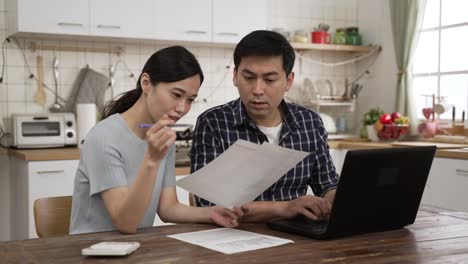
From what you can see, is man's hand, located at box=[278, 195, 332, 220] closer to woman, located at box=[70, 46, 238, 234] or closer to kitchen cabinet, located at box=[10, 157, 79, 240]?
woman, located at box=[70, 46, 238, 234]

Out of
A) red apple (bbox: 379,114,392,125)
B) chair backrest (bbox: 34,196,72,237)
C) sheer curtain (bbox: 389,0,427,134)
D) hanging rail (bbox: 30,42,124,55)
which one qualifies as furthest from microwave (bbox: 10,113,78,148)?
sheer curtain (bbox: 389,0,427,134)

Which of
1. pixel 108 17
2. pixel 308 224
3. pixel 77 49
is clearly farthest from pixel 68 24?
pixel 308 224

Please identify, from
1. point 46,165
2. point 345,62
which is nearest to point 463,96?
point 345,62

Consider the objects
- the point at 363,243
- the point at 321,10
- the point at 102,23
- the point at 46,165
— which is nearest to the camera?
the point at 363,243

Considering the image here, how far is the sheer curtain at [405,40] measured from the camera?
4258 millimetres

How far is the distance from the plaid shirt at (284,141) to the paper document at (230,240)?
0.42 meters

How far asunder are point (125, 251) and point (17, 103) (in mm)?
2813

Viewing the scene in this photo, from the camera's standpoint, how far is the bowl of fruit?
4.15m

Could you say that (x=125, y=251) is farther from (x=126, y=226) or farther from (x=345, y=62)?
(x=345, y=62)

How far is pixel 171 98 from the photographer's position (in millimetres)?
1748

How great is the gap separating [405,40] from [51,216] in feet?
10.5

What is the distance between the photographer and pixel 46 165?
331cm

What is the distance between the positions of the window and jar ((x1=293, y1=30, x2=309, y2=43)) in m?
0.83

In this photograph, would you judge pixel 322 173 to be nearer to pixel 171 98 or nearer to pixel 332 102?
pixel 171 98
